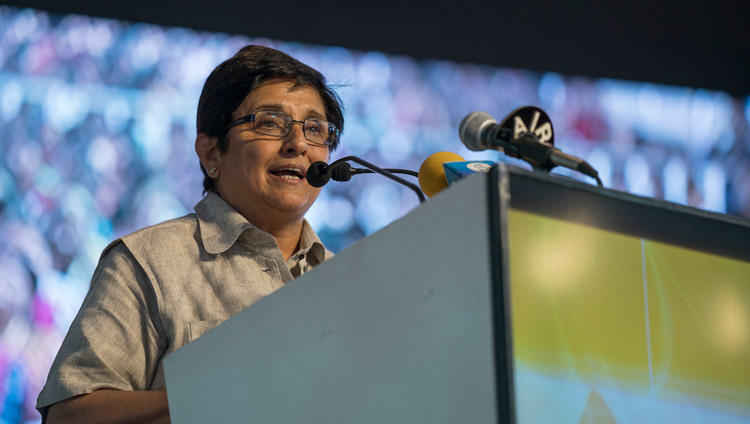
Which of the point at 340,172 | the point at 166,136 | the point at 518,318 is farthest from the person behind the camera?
the point at 166,136

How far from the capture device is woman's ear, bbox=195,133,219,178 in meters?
1.69

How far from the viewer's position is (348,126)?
2.86 m

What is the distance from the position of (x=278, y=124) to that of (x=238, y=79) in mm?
123

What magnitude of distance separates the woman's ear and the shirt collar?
73 mm

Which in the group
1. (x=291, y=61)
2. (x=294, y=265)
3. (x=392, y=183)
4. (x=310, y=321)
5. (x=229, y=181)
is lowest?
(x=310, y=321)

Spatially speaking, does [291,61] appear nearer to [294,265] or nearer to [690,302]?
[294,265]

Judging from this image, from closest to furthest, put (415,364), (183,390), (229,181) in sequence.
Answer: (415,364)
(183,390)
(229,181)

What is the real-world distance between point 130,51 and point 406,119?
959mm

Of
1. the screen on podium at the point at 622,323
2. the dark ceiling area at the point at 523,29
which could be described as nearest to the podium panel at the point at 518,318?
the screen on podium at the point at 622,323

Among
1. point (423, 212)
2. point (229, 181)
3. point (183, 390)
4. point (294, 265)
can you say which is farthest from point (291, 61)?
point (423, 212)

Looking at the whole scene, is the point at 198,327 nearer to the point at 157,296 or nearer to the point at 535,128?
the point at 157,296

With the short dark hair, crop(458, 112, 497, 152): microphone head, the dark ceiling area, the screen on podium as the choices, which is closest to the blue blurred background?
the dark ceiling area

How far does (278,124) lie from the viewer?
164 centimetres

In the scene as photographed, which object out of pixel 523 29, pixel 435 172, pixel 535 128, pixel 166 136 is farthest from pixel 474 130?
pixel 523 29
